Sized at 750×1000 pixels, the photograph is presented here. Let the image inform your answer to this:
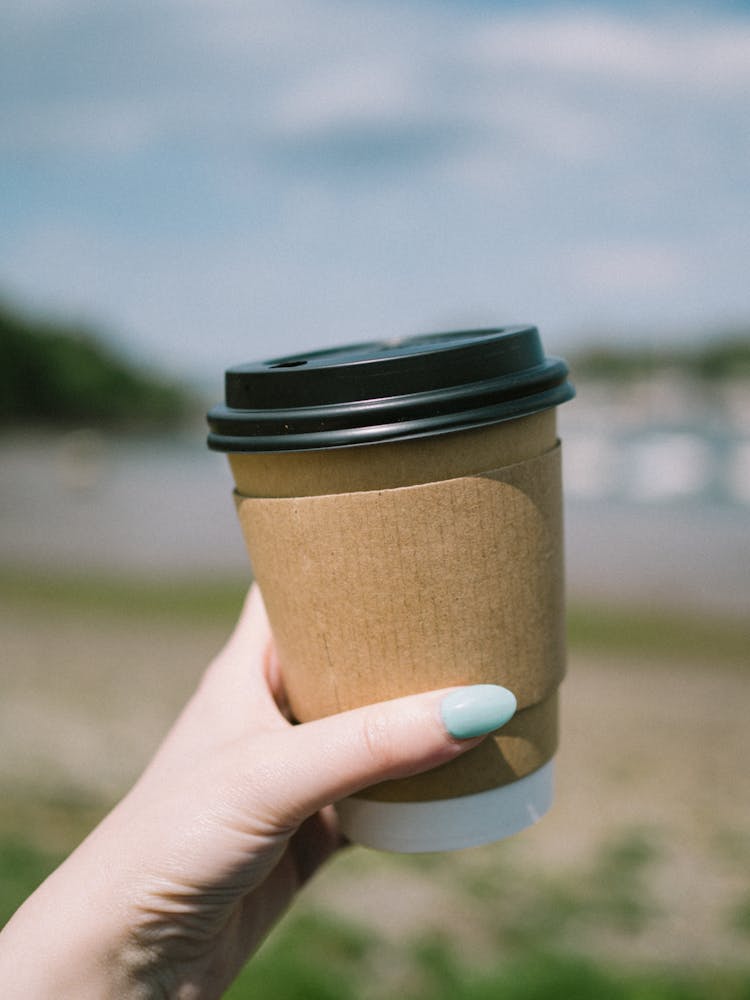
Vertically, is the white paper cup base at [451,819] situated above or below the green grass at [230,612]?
above

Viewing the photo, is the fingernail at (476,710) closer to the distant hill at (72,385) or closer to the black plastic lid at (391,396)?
the black plastic lid at (391,396)

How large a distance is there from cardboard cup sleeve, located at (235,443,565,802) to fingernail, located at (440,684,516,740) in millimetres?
49

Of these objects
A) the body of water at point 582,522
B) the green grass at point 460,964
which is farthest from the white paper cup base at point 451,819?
the body of water at point 582,522

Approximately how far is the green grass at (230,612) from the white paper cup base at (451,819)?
22.1ft

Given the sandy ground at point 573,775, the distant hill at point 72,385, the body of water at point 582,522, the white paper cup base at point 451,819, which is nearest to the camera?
the white paper cup base at point 451,819

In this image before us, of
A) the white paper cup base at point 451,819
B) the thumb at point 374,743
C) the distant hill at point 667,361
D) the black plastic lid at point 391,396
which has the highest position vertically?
the black plastic lid at point 391,396

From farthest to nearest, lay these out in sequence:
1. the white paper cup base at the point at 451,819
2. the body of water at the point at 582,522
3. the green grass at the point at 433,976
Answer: the body of water at the point at 582,522, the green grass at the point at 433,976, the white paper cup base at the point at 451,819

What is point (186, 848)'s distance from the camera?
62.4 inches

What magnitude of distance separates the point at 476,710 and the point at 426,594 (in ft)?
0.68

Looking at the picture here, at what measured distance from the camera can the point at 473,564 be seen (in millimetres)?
1554

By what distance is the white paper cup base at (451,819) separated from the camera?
1.67m

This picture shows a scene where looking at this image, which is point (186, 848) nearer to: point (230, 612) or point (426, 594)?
point (426, 594)

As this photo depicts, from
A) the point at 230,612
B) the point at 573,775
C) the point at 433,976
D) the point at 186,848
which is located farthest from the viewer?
the point at 230,612

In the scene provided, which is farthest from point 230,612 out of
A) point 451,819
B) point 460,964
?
point 451,819
